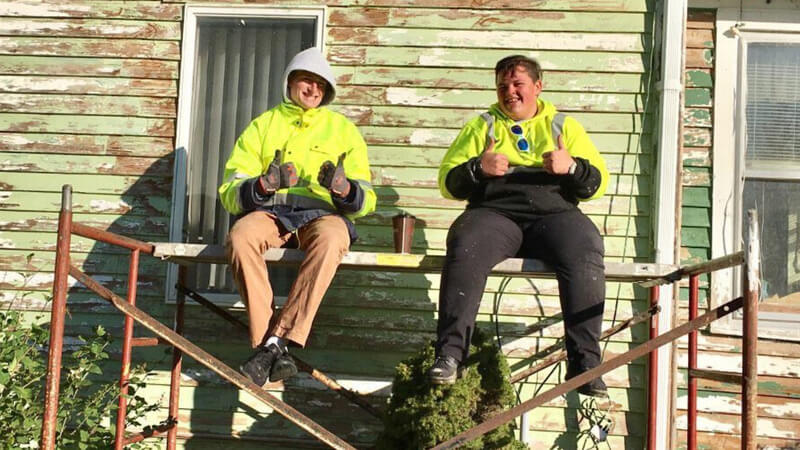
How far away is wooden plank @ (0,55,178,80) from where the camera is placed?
502 cm

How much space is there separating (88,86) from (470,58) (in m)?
2.28

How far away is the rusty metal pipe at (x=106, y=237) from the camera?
332 centimetres

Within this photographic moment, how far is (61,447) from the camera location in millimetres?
4359

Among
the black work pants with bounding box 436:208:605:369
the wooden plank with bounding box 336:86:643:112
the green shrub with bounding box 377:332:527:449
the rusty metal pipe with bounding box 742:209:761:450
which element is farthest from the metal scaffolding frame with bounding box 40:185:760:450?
the wooden plank with bounding box 336:86:643:112

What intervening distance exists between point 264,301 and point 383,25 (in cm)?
206

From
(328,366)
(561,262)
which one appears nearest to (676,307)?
(561,262)

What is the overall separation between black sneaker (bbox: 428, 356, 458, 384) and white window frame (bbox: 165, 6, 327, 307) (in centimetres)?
183

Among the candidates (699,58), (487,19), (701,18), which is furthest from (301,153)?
(701,18)

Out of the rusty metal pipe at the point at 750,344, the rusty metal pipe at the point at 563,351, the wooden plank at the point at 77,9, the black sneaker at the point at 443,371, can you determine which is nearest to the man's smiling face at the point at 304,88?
the wooden plank at the point at 77,9

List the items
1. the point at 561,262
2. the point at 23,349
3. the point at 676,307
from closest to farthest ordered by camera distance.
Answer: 1. the point at 561,262
2. the point at 23,349
3. the point at 676,307

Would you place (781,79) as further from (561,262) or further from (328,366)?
(328,366)

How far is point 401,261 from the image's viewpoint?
3805mm

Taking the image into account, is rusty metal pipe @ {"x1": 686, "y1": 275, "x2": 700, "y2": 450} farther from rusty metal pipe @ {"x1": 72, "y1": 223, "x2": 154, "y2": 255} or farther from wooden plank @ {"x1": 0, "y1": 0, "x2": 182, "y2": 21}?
wooden plank @ {"x1": 0, "y1": 0, "x2": 182, "y2": 21}

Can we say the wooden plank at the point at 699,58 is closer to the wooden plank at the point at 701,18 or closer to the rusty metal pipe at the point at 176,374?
the wooden plank at the point at 701,18
